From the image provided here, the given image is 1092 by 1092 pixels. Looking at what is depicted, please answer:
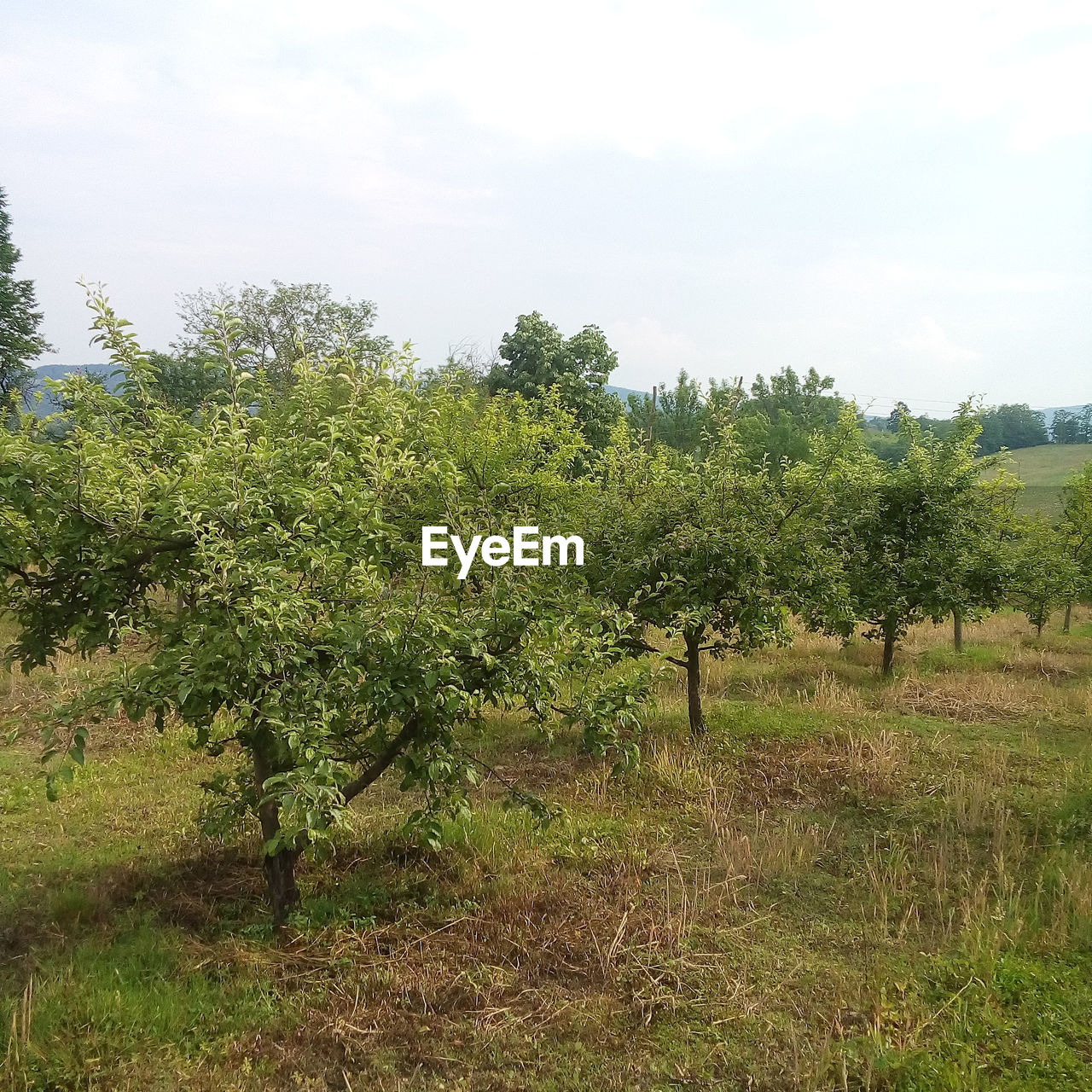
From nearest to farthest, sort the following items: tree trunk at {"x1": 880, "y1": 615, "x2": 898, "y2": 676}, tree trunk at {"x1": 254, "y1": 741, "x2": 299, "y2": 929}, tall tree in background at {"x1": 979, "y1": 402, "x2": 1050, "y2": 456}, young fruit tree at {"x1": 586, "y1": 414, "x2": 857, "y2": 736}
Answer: tree trunk at {"x1": 254, "y1": 741, "x2": 299, "y2": 929} → young fruit tree at {"x1": 586, "y1": 414, "x2": 857, "y2": 736} → tree trunk at {"x1": 880, "y1": 615, "x2": 898, "y2": 676} → tall tree in background at {"x1": 979, "y1": 402, "x2": 1050, "y2": 456}

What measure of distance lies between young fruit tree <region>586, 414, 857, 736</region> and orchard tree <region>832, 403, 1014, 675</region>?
8.51ft

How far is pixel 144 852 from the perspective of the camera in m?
5.84

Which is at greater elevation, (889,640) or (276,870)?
(889,640)

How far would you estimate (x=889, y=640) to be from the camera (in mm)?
12023

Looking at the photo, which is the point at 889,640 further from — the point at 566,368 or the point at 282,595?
the point at 566,368

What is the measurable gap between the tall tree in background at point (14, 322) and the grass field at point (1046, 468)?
5471 centimetres

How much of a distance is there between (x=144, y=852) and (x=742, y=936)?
4279mm

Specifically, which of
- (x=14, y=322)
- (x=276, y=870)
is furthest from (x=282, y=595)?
(x=14, y=322)

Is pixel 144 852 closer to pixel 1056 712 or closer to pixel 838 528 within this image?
pixel 838 528

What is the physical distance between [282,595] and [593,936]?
2.82 meters

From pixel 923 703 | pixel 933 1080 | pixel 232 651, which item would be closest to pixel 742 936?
pixel 933 1080

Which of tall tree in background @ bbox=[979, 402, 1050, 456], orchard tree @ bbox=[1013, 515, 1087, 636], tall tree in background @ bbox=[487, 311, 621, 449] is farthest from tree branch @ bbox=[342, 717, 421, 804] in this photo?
tall tree in background @ bbox=[979, 402, 1050, 456]

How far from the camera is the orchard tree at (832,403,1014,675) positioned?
36.9 feet

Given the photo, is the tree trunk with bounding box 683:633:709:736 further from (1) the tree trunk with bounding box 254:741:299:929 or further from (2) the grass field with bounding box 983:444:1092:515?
(2) the grass field with bounding box 983:444:1092:515
